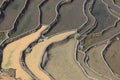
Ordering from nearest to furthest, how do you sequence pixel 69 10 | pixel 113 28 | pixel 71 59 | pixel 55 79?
pixel 55 79
pixel 71 59
pixel 113 28
pixel 69 10

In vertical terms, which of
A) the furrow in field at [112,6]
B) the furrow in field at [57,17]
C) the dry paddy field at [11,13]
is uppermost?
the dry paddy field at [11,13]

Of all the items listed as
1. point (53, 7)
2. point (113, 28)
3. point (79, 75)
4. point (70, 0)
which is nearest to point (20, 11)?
point (53, 7)

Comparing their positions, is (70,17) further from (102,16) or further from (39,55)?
(39,55)

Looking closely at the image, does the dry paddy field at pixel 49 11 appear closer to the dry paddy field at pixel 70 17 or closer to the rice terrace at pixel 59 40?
the rice terrace at pixel 59 40

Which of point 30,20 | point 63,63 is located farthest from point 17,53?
point 30,20

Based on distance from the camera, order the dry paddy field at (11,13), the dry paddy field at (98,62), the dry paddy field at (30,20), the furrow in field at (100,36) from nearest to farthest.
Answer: the dry paddy field at (98,62)
the furrow in field at (100,36)
the dry paddy field at (30,20)
the dry paddy field at (11,13)

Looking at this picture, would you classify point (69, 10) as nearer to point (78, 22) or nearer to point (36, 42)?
point (78, 22)

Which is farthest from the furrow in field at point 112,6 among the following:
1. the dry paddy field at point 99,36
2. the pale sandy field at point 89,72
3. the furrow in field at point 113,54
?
the pale sandy field at point 89,72
